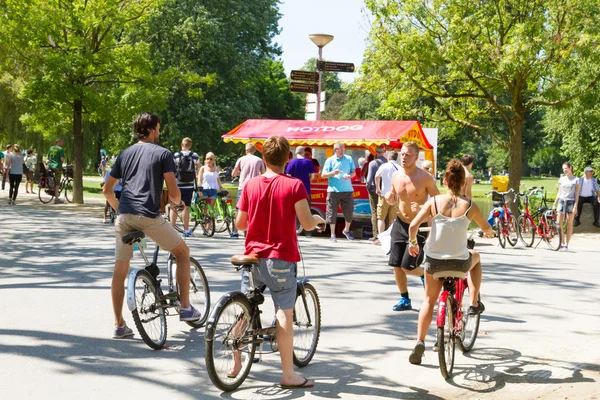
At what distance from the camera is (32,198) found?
1107 inches

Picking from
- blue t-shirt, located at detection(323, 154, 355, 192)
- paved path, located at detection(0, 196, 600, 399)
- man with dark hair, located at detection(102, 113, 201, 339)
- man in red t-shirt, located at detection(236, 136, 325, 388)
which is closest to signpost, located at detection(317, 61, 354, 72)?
blue t-shirt, located at detection(323, 154, 355, 192)

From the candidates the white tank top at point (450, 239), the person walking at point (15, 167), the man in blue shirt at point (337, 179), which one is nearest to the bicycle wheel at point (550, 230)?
the man in blue shirt at point (337, 179)

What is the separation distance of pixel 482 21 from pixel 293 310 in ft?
63.7

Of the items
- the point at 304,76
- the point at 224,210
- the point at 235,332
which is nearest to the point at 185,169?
the point at 224,210

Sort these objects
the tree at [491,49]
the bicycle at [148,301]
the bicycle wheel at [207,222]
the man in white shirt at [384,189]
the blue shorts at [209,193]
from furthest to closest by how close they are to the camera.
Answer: the tree at [491,49] < the blue shorts at [209,193] < the bicycle wheel at [207,222] < the man in white shirt at [384,189] < the bicycle at [148,301]

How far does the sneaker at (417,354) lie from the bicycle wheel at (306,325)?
768mm

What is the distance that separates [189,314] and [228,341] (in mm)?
1743

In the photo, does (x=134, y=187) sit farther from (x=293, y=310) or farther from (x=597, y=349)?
(x=597, y=349)

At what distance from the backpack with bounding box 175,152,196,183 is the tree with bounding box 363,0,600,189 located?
9.93m

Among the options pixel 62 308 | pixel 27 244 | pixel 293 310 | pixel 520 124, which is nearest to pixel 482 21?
pixel 520 124

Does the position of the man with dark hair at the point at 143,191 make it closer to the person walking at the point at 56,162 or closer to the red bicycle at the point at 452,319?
the red bicycle at the point at 452,319

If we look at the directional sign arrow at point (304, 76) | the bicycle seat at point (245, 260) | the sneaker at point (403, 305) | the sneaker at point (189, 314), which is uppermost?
the directional sign arrow at point (304, 76)

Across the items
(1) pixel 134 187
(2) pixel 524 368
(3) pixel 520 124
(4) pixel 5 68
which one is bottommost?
(2) pixel 524 368

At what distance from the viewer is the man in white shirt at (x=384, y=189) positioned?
1542 cm
